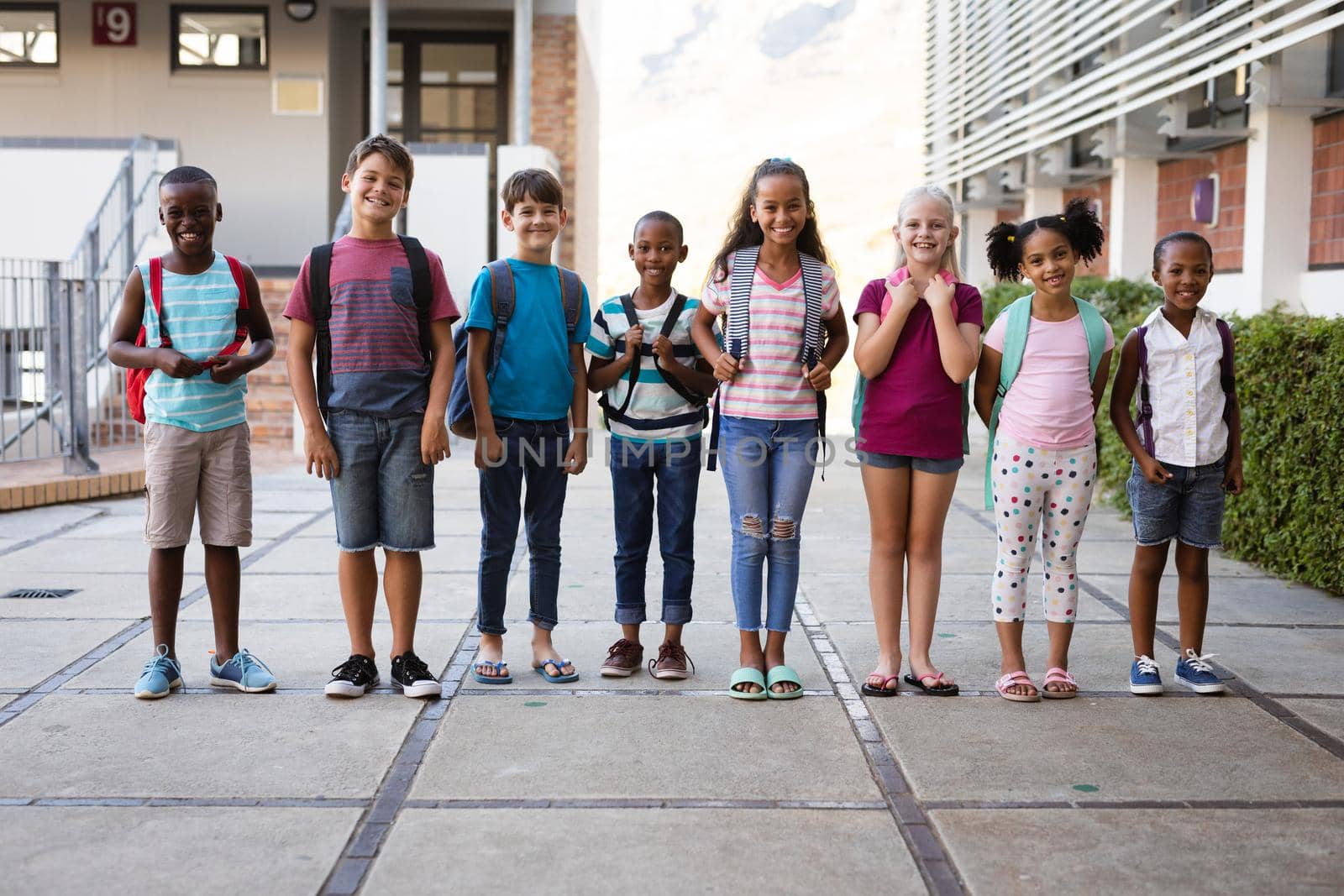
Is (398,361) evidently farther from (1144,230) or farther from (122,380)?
(1144,230)

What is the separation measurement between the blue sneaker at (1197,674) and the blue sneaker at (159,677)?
3272 millimetres

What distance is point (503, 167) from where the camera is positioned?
42.2 ft

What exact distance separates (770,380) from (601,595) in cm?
198

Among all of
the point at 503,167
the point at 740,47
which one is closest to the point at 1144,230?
the point at 503,167

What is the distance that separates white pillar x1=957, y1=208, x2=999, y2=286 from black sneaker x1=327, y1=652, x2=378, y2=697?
15759mm

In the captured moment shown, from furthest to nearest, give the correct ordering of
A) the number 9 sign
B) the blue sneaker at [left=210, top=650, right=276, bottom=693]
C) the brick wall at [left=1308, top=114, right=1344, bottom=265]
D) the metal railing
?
the number 9 sign → the brick wall at [left=1308, top=114, right=1344, bottom=265] → the metal railing → the blue sneaker at [left=210, top=650, right=276, bottom=693]

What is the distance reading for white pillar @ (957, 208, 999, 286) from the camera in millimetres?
19750

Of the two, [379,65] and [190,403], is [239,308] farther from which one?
[379,65]

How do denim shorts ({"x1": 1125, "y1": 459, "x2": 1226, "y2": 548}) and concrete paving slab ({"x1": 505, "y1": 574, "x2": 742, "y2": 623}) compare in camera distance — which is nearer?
denim shorts ({"x1": 1125, "y1": 459, "x2": 1226, "y2": 548})

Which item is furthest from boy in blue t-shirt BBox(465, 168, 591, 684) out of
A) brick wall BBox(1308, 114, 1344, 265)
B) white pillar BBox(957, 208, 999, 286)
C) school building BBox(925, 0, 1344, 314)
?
white pillar BBox(957, 208, 999, 286)

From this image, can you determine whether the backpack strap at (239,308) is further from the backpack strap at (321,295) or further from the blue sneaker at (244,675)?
the blue sneaker at (244,675)

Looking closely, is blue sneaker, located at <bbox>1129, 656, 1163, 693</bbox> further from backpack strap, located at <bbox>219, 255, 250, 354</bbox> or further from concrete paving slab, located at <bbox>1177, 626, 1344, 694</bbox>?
backpack strap, located at <bbox>219, 255, 250, 354</bbox>

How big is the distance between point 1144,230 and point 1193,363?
30.1 ft

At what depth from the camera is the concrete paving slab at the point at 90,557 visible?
6.61 m
